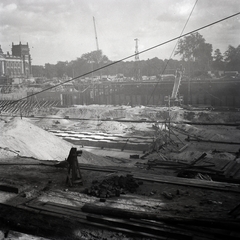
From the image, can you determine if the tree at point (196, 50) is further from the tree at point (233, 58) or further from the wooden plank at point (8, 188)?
the wooden plank at point (8, 188)

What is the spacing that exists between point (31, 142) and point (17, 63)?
2584 inches

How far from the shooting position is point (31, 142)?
16984mm

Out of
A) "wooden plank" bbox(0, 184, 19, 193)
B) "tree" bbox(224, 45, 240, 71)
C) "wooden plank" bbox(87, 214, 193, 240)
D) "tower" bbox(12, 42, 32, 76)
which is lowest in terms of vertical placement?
"wooden plank" bbox(87, 214, 193, 240)

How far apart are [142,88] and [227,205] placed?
42043 mm

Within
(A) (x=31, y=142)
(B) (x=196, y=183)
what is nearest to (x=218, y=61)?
(A) (x=31, y=142)

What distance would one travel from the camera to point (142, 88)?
48250 millimetres

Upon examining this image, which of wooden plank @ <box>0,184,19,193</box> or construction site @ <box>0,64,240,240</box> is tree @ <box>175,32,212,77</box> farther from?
wooden plank @ <box>0,184,19,193</box>

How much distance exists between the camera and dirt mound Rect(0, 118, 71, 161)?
15570 mm

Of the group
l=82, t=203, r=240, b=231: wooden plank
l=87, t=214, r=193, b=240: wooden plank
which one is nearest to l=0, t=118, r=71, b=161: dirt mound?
l=82, t=203, r=240, b=231: wooden plank

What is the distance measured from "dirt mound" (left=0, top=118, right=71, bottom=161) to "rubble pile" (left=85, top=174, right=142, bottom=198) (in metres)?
7.91

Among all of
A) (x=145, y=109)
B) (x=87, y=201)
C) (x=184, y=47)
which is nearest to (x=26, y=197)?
(x=87, y=201)

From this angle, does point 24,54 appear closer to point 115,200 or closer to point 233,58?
point 233,58

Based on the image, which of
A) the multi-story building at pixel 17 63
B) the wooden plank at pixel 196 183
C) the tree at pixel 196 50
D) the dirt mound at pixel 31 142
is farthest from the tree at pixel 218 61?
the wooden plank at pixel 196 183

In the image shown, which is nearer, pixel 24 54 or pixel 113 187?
pixel 113 187
